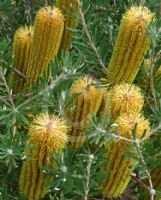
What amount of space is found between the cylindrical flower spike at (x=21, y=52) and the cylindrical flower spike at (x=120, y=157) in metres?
0.34

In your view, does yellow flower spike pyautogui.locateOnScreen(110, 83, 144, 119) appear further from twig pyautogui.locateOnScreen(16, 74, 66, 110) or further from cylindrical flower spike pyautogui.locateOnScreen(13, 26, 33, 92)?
cylindrical flower spike pyautogui.locateOnScreen(13, 26, 33, 92)

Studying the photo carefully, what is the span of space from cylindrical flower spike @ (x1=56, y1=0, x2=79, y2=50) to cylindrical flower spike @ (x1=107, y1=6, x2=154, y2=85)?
0.18 meters

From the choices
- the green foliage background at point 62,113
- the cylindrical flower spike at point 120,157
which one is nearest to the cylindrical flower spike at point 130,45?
the green foliage background at point 62,113

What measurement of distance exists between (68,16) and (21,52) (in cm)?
15

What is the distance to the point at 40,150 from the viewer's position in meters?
1.18

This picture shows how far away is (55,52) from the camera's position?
4.44ft

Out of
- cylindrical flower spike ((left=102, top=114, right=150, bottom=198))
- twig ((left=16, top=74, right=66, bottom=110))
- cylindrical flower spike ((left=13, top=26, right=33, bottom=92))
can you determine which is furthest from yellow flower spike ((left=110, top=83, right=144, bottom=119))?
cylindrical flower spike ((left=13, top=26, right=33, bottom=92))

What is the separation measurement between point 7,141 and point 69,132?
0.15 metres

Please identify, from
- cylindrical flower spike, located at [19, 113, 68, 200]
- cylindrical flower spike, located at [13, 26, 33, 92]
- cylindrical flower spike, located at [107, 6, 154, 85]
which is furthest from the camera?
cylindrical flower spike, located at [13, 26, 33, 92]

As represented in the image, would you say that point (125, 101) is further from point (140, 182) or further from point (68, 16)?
point (68, 16)

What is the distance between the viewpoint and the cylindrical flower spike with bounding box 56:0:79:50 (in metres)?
1.43

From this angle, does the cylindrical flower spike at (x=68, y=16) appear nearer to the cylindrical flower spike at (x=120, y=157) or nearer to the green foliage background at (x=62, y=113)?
the green foliage background at (x=62, y=113)

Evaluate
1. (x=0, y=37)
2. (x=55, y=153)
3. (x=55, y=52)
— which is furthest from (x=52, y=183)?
(x=0, y=37)

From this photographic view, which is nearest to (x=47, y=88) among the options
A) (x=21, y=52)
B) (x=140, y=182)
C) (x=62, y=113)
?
(x=62, y=113)
